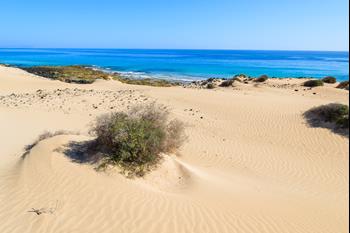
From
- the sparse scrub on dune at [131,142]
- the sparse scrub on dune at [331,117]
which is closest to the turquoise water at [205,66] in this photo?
the sparse scrub on dune at [331,117]

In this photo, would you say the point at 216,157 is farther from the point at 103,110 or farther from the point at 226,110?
the point at 103,110

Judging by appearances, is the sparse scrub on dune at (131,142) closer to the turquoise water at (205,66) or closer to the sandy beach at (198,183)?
the sandy beach at (198,183)

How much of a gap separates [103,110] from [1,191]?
11.1 metres

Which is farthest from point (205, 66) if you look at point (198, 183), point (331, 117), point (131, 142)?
point (198, 183)

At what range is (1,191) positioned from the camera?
7.88 meters

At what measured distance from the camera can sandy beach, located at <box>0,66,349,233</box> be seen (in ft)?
22.1

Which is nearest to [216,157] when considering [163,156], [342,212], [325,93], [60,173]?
[163,156]

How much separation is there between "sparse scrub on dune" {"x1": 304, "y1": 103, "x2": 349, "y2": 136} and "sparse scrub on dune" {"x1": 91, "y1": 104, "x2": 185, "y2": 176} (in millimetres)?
8174

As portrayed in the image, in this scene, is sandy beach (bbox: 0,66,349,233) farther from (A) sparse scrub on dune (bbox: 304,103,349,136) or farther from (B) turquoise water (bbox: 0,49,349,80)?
(B) turquoise water (bbox: 0,49,349,80)

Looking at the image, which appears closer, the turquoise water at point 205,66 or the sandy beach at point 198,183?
the sandy beach at point 198,183

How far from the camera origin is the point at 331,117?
15.3 metres

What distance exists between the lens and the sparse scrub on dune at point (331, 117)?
14547mm

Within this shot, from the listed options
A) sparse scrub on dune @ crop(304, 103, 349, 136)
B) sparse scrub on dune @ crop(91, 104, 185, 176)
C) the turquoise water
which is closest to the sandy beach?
sparse scrub on dune @ crop(91, 104, 185, 176)

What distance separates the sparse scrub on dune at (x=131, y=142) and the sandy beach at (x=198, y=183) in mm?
388
